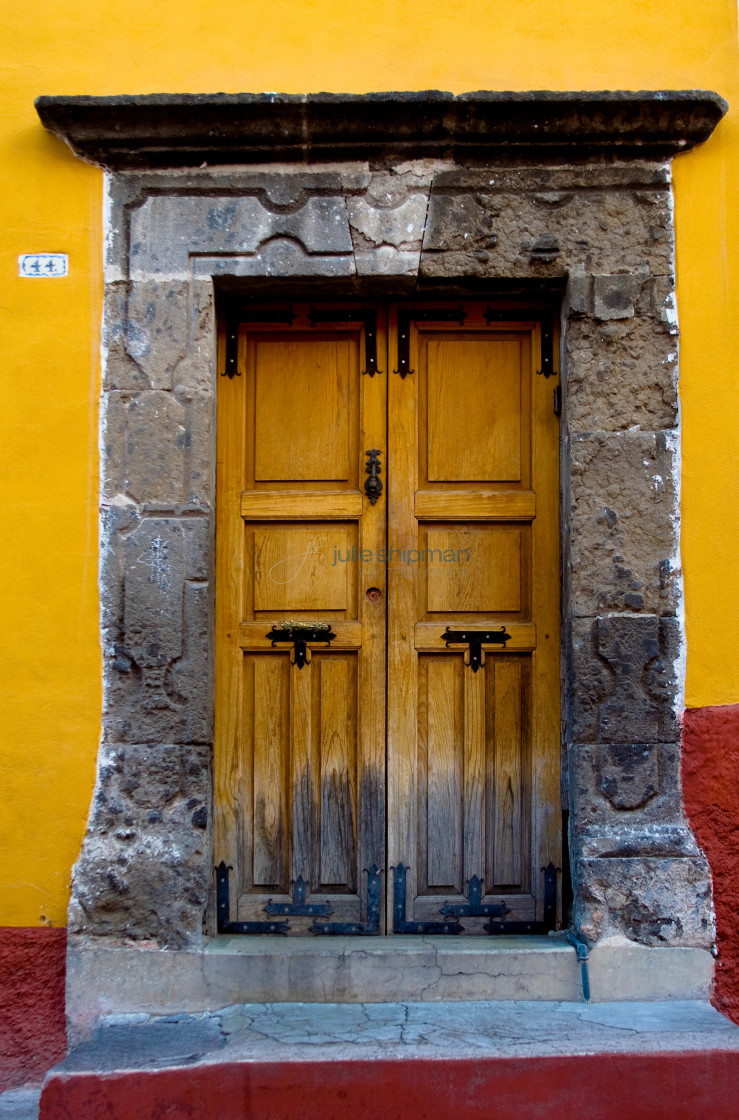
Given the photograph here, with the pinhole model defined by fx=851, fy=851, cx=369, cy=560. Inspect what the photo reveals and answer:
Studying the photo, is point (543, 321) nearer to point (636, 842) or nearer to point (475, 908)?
point (636, 842)

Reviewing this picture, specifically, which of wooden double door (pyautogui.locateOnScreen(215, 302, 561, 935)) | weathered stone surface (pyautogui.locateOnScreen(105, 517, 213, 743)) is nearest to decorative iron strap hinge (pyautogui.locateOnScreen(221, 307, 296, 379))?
wooden double door (pyautogui.locateOnScreen(215, 302, 561, 935))

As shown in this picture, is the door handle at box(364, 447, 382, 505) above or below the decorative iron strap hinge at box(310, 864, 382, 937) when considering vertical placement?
above

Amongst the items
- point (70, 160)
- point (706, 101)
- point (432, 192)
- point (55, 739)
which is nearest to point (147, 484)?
point (55, 739)

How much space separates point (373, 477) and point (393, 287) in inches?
25.9

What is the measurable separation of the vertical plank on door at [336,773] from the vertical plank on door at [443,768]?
0.26 m

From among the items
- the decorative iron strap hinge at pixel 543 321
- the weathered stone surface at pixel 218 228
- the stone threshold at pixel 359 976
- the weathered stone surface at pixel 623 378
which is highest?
the weathered stone surface at pixel 218 228

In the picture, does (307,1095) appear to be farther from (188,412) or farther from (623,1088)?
(188,412)

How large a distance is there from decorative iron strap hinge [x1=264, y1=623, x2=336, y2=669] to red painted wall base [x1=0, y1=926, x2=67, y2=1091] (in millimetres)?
1162

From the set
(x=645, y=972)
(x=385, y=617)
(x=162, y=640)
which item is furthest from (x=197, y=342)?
(x=645, y=972)

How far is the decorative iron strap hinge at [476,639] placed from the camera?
117 inches

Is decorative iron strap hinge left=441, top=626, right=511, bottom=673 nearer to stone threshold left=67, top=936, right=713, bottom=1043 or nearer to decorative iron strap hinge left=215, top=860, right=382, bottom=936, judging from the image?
decorative iron strap hinge left=215, top=860, right=382, bottom=936

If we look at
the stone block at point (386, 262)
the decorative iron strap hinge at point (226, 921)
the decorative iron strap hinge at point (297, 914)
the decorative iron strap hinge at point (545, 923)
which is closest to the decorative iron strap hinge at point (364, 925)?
the decorative iron strap hinge at point (297, 914)

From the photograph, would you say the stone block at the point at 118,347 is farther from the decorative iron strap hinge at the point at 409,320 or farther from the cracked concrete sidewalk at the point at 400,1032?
the cracked concrete sidewalk at the point at 400,1032

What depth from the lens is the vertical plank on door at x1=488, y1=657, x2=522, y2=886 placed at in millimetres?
2955
